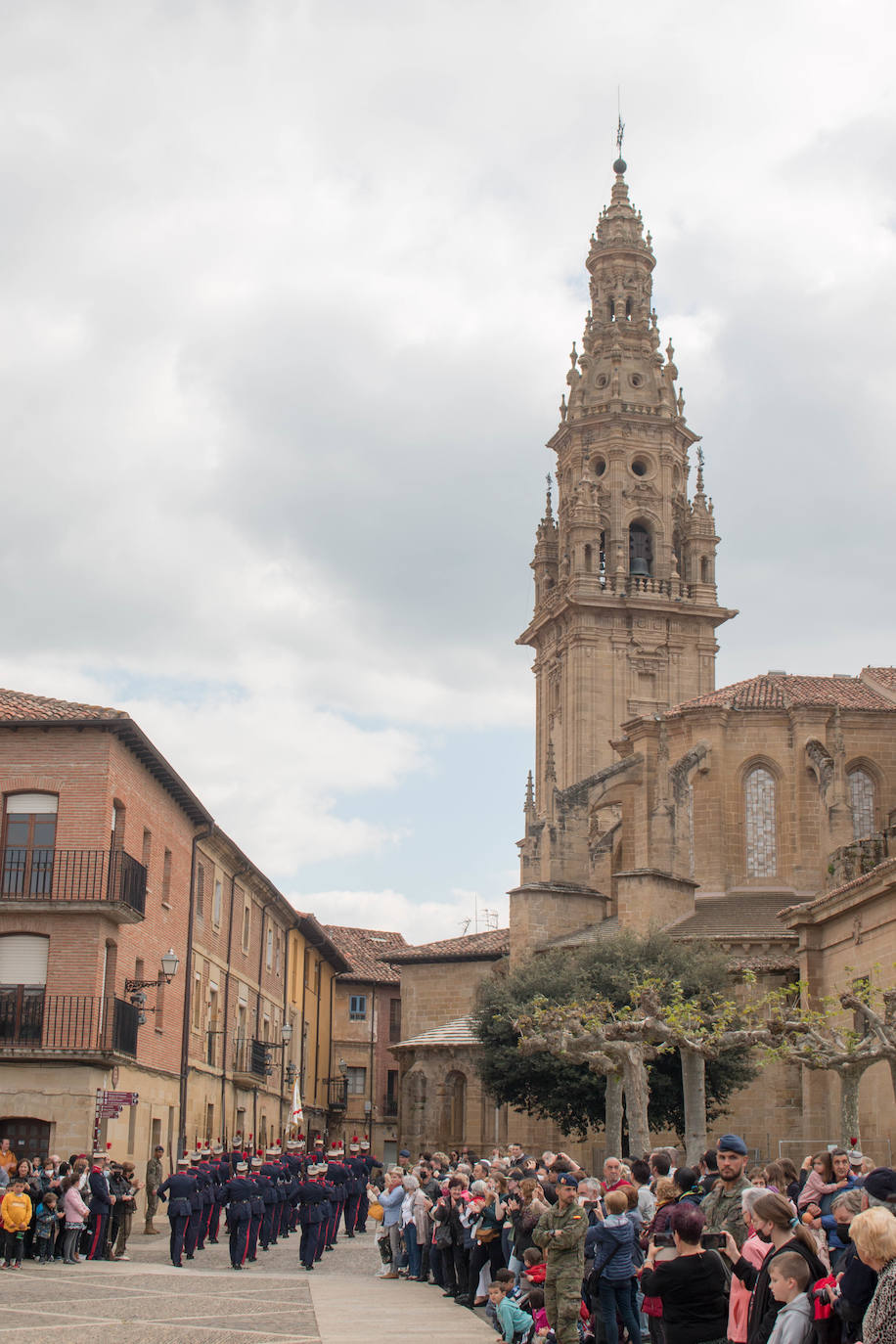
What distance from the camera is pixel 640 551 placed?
6562 cm

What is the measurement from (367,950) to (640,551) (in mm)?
21356

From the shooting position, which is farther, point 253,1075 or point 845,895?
point 253,1075

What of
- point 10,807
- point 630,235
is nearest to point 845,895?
point 10,807

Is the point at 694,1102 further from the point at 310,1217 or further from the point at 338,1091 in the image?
the point at 338,1091

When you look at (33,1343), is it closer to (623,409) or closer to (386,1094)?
(386,1094)

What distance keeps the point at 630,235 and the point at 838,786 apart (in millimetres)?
35595

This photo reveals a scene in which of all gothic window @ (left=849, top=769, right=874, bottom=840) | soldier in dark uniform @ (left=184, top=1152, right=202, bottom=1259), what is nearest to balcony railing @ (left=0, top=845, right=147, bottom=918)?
soldier in dark uniform @ (left=184, top=1152, right=202, bottom=1259)

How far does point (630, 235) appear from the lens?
7250 cm

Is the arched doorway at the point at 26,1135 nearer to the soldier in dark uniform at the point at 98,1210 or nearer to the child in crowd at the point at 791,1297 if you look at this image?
the soldier in dark uniform at the point at 98,1210

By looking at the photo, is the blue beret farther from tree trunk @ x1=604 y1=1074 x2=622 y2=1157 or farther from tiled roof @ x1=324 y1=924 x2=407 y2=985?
tiled roof @ x1=324 y1=924 x2=407 y2=985

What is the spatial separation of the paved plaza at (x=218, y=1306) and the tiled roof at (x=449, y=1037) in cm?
2576

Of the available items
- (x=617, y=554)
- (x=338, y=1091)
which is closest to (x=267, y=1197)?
(x=338, y=1091)

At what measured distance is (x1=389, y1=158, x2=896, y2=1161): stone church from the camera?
128ft

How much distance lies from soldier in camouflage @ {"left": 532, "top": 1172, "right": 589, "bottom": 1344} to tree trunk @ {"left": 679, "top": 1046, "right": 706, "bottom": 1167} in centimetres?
1379
